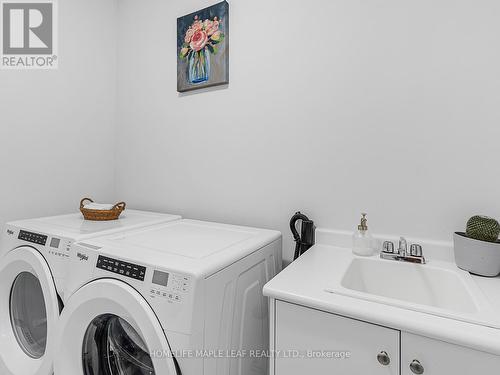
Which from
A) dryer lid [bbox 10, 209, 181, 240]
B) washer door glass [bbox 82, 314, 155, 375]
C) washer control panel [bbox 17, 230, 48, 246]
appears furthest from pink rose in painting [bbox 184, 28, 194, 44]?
washer door glass [bbox 82, 314, 155, 375]

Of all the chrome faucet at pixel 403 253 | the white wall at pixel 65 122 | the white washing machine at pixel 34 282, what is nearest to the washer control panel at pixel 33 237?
the white washing machine at pixel 34 282

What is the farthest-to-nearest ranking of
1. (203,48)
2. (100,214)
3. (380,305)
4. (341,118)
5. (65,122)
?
(65,122), (203,48), (100,214), (341,118), (380,305)

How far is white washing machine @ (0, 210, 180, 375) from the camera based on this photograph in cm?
119

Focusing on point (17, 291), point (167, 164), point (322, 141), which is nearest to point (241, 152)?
point (322, 141)

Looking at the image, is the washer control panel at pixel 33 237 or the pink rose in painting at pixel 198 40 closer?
the washer control panel at pixel 33 237

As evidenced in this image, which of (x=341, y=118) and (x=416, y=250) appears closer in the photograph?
(x=416, y=250)

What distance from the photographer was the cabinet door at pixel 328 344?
2.36 feet

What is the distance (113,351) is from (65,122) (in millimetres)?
1463

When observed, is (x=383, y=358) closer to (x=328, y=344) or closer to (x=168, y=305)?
(x=328, y=344)

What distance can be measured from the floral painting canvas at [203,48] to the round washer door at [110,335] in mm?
1222

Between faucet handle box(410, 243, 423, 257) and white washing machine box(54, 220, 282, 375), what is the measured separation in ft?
1.83

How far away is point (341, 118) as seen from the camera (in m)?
1.29

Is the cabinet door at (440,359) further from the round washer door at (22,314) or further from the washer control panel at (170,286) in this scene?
the round washer door at (22,314)

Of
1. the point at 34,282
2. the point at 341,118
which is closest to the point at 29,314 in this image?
the point at 34,282
